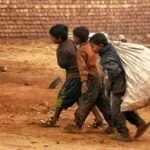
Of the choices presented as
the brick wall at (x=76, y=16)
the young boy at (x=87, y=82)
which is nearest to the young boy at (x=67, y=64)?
the young boy at (x=87, y=82)

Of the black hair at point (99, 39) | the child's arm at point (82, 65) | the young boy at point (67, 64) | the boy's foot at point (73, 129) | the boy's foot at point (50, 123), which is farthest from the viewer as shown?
the boy's foot at point (50, 123)

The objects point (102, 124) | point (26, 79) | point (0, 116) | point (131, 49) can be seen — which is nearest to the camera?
point (131, 49)

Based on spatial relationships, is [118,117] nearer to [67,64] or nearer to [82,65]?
[82,65]

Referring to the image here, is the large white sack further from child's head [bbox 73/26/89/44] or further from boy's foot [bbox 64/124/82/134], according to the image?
boy's foot [bbox 64/124/82/134]

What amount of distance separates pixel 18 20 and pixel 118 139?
543 inches

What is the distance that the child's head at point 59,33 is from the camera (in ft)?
30.2

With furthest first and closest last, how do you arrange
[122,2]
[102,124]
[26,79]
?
1. [122,2]
2. [26,79]
3. [102,124]

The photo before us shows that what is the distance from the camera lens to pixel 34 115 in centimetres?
1062

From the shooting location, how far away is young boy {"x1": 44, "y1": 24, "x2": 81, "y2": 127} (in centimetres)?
927

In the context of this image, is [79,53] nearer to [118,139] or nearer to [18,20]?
[118,139]

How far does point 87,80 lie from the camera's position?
29.6 feet

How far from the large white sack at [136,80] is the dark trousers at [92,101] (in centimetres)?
61

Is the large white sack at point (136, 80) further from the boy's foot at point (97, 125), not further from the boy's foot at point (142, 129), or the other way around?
the boy's foot at point (97, 125)

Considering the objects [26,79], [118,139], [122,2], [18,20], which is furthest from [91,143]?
[122,2]
